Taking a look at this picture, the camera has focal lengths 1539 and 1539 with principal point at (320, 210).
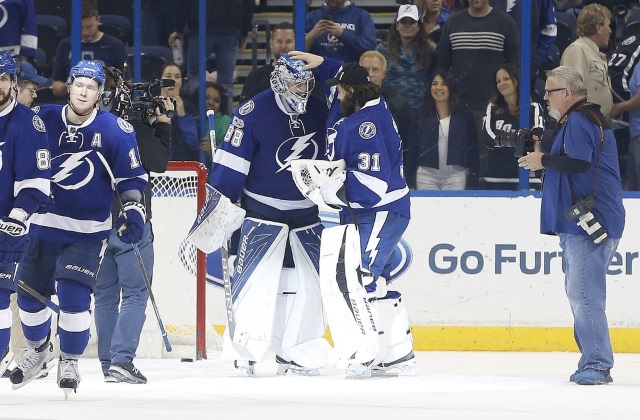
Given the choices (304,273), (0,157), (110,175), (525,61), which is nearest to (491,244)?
(525,61)

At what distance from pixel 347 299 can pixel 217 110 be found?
8.00 ft

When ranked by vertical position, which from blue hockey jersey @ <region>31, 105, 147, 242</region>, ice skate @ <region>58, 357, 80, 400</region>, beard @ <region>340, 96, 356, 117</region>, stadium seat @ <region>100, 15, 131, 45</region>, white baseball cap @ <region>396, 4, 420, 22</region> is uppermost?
white baseball cap @ <region>396, 4, 420, 22</region>

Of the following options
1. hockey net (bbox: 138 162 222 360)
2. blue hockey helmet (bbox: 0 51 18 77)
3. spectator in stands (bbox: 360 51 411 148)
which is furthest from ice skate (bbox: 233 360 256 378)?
spectator in stands (bbox: 360 51 411 148)

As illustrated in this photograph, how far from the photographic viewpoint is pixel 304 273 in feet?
25.6

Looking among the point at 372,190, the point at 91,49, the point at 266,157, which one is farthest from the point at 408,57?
the point at 372,190

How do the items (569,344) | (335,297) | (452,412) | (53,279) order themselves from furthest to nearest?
(569,344) → (335,297) → (53,279) → (452,412)

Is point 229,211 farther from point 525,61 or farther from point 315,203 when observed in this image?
point 525,61

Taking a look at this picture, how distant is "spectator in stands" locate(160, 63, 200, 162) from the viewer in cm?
954

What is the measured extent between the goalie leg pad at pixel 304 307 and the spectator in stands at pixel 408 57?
1.95 meters

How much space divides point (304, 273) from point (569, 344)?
2.15m

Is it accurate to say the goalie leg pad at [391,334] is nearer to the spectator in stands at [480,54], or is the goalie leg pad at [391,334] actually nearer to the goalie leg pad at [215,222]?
the goalie leg pad at [215,222]

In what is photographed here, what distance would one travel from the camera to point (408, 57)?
9.55 meters

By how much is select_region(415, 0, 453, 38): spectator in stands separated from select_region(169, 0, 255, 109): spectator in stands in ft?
3.49

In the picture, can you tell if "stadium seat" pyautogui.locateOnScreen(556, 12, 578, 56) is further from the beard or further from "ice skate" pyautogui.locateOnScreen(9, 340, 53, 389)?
"ice skate" pyautogui.locateOnScreen(9, 340, 53, 389)
